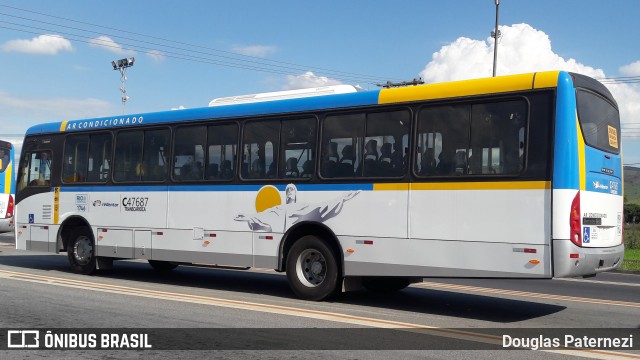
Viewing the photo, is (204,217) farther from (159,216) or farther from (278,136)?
(278,136)

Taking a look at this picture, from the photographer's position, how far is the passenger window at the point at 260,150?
453 inches

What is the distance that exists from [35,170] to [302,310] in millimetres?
8738

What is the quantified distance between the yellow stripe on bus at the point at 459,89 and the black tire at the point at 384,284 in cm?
323

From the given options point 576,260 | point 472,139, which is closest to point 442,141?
point 472,139

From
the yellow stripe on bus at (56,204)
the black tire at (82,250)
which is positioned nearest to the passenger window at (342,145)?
the black tire at (82,250)

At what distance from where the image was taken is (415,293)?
40.3 ft

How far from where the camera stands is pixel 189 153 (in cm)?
1270

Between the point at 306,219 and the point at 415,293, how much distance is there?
106 inches

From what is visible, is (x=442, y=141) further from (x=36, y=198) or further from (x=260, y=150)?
(x=36, y=198)

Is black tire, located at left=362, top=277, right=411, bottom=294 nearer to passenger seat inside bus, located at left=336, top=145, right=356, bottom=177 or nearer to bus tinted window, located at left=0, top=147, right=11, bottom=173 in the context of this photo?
passenger seat inside bus, located at left=336, top=145, right=356, bottom=177

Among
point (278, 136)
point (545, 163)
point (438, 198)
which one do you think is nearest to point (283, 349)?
point (438, 198)

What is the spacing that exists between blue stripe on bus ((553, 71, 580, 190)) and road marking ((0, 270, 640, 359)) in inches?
84.9

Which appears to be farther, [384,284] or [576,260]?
[384,284]

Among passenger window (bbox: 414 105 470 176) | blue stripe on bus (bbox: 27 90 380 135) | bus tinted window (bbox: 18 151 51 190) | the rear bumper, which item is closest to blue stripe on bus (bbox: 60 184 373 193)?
bus tinted window (bbox: 18 151 51 190)
